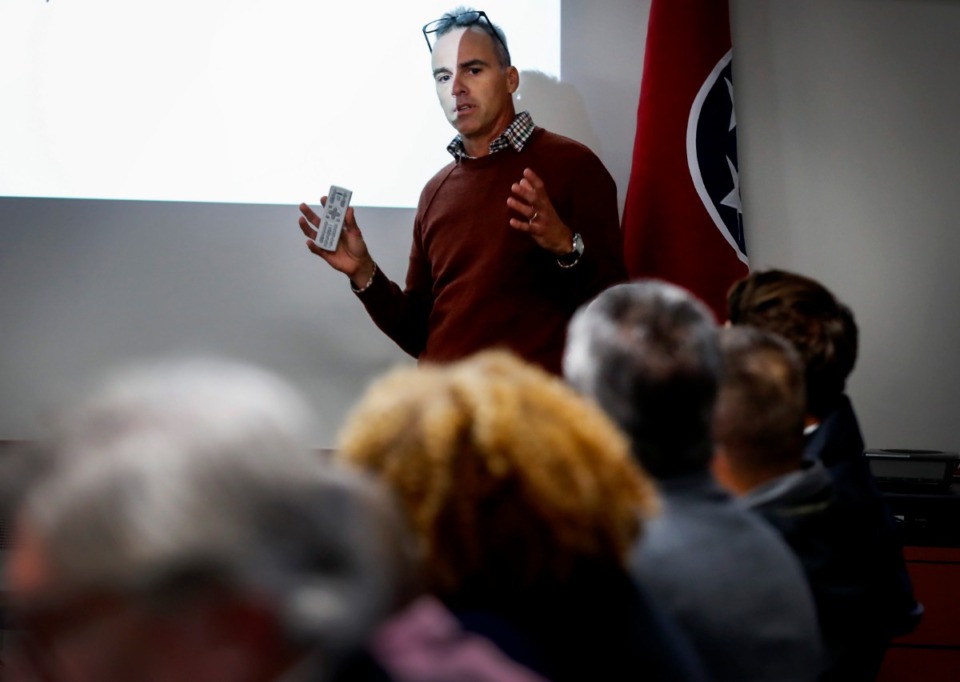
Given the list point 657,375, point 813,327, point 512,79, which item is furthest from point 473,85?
point 657,375

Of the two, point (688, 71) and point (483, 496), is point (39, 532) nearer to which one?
point (483, 496)

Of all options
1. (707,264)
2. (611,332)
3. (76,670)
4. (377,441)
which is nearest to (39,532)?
(76,670)

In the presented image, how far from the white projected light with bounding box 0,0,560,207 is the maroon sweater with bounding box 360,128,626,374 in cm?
30

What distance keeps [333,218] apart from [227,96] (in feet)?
1.96

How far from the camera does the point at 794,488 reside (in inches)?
55.3

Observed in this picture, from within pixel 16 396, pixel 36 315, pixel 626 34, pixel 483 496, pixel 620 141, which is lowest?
pixel 16 396

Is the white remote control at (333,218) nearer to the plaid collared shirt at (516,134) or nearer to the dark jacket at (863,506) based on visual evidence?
the plaid collared shirt at (516,134)

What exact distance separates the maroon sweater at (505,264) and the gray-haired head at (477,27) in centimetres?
22

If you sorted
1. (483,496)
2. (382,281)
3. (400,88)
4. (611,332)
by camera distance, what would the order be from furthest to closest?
1. (400,88)
2. (382,281)
3. (611,332)
4. (483,496)

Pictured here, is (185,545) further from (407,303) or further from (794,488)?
(407,303)

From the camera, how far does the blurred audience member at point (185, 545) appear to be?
559 mm

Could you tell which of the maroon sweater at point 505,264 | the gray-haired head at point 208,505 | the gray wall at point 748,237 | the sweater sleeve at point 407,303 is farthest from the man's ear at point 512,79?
the gray-haired head at point 208,505

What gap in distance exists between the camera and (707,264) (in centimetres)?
279

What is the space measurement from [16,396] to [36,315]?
0.22 metres
